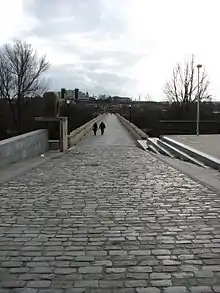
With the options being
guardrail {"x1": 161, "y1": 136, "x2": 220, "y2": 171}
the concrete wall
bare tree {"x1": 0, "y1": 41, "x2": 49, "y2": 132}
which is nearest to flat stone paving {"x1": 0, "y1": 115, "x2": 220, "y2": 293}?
guardrail {"x1": 161, "y1": 136, "x2": 220, "y2": 171}

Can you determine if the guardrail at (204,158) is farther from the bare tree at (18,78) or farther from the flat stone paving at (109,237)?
the bare tree at (18,78)

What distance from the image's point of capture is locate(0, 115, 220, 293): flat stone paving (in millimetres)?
4466

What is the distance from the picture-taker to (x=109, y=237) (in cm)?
602

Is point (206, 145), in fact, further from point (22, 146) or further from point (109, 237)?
point (109, 237)

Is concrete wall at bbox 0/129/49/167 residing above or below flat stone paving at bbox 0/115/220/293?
above

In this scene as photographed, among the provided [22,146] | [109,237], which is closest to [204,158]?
[22,146]

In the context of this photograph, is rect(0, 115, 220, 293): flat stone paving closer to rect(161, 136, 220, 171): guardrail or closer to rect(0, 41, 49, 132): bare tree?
rect(161, 136, 220, 171): guardrail

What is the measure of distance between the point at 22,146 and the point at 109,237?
11237 millimetres

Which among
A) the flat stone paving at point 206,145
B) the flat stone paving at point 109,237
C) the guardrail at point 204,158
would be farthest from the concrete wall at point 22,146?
the flat stone paving at point 206,145

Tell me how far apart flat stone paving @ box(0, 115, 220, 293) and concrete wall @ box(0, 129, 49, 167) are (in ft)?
12.2

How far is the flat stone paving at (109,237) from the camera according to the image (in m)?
4.47

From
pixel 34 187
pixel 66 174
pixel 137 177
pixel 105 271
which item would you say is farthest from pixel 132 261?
pixel 66 174

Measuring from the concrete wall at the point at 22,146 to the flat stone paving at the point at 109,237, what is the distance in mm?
3724

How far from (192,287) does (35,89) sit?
51119mm
